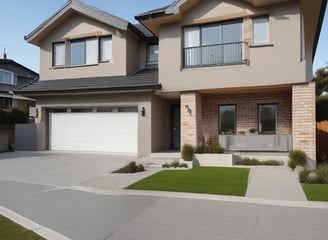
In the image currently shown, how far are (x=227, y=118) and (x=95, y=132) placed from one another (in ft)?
23.6

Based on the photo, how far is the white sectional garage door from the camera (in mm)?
15461

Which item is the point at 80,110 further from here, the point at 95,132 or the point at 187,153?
the point at 187,153

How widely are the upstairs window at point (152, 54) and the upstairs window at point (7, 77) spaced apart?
71.3 feet

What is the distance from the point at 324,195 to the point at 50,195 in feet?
23.3

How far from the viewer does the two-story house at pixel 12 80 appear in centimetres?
2992

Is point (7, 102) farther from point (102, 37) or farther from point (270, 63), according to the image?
point (270, 63)

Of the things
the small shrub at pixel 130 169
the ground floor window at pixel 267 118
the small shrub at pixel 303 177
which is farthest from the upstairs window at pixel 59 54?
the small shrub at pixel 303 177

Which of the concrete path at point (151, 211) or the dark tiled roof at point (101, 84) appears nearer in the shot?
the concrete path at point (151, 211)

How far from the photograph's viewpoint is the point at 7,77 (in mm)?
32594

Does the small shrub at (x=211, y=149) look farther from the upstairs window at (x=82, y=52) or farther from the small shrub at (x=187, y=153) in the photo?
the upstairs window at (x=82, y=52)

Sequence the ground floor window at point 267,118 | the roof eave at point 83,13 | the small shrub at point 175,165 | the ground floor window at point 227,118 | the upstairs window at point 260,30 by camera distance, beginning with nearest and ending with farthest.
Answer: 1. the small shrub at point 175,165
2. the upstairs window at point 260,30
3. the ground floor window at point 267,118
4. the ground floor window at point 227,118
5. the roof eave at point 83,13

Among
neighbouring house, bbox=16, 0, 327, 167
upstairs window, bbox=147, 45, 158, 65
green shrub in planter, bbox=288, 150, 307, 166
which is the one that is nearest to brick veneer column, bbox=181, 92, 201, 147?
neighbouring house, bbox=16, 0, 327, 167

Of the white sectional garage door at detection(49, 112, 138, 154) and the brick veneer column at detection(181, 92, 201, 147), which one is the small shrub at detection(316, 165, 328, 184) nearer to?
the brick veneer column at detection(181, 92, 201, 147)

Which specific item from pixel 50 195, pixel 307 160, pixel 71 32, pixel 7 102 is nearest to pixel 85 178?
pixel 50 195
